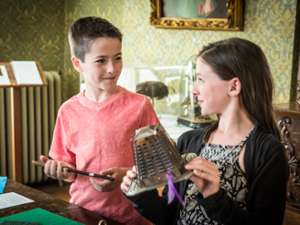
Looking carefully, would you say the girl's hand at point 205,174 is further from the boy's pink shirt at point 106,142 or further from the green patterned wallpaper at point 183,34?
the green patterned wallpaper at point 183,34

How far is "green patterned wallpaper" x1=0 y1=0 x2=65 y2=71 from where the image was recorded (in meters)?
4.69

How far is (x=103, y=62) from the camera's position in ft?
5.84

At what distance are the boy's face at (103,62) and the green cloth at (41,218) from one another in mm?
499

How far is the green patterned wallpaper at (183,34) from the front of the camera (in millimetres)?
3432

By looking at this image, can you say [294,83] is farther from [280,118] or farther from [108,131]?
[108,131]

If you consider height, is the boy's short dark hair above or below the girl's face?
above

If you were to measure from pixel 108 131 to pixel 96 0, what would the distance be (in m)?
3.28

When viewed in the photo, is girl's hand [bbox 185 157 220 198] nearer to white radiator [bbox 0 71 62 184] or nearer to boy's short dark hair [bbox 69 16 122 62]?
boy's short dark hair [bbox 69 16 122 62]

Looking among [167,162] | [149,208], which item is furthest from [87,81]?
[167,162]

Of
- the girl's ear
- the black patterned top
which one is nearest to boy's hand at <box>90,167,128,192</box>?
the black patterned top

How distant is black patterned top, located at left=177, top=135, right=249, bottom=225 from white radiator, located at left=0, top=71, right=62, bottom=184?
318 centimetres

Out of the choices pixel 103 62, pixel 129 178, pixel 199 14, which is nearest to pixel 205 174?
pixel 129 178

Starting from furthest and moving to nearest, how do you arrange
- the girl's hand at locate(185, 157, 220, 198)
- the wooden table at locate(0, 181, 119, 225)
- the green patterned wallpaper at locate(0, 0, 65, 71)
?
the green patterned wallpaper at locate(0, 0, 65, 71), the wooden table at locate(0, 181, 119, 225), the girl's hand at locate(185, 157, 220, 198)

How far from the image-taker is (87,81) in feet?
6.06
